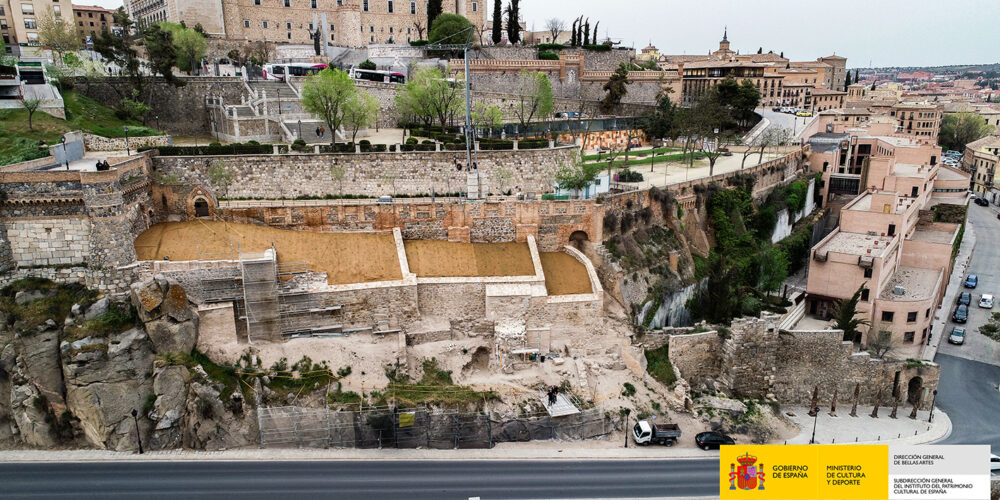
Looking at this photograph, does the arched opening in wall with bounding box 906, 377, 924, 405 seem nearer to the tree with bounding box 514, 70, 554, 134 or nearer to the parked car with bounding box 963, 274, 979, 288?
the parked car with bounding box 963, 274, 979, 288

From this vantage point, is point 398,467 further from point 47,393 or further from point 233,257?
point 47,393

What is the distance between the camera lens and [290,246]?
3103 centimetres

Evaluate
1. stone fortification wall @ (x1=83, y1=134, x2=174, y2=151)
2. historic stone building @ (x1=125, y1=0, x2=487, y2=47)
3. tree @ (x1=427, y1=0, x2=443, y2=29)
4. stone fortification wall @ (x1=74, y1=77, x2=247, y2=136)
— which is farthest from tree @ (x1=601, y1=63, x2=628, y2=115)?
stone fortification wall @ (x1=83, y1=134, x2=174, y2=151)

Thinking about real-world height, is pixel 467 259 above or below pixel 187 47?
below

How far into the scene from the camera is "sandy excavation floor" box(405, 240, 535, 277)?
3200 cm

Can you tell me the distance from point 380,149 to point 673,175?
21097 millimetres

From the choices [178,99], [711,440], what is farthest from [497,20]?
[711,440]

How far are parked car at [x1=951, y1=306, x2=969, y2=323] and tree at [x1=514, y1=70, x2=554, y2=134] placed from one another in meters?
30.2

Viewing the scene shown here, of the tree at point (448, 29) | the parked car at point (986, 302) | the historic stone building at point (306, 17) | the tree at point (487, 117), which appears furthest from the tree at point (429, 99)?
the parked car at point (986, 302)

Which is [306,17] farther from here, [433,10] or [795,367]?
[795,367]

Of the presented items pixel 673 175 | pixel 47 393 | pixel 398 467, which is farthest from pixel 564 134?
pixel 47 393

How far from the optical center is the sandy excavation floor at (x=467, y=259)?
105 feet

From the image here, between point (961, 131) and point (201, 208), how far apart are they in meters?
112

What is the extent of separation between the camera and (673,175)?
151 feet
